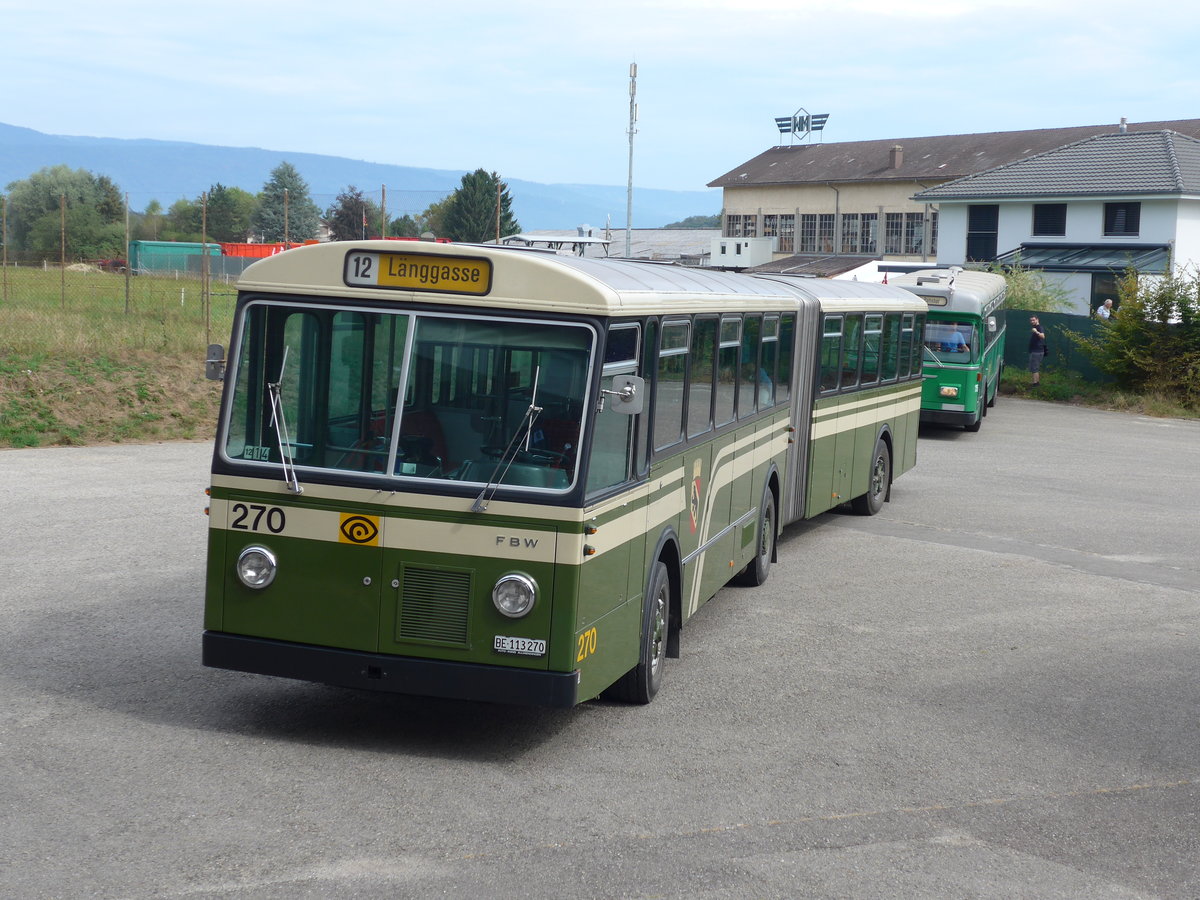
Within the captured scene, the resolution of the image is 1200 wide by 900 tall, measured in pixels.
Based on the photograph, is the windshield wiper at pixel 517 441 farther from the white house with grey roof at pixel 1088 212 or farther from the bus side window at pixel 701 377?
the white house with grey roof at pixel 1088 212

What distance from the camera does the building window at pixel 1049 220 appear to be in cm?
5669

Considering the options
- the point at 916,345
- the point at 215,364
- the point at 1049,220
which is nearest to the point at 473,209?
the point at 1049,220

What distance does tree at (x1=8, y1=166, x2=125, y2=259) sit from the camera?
5534 cm

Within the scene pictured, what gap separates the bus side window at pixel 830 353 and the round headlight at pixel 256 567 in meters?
7.80

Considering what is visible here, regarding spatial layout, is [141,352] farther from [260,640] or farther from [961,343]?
[260,640]

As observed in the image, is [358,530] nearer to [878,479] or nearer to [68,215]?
[878,479]

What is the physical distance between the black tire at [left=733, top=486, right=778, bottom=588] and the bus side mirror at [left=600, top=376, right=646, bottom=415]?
4703mm

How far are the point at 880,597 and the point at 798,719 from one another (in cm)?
381

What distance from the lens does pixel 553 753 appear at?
7.14m

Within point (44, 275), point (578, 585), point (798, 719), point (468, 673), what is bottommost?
point (798, 719)

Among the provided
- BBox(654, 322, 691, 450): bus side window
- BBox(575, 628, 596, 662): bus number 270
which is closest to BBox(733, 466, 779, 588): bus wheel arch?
BBox(654, 322, 691, 450): bus side window

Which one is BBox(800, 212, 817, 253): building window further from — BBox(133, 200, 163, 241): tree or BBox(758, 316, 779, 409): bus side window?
BBox(758, 316, 779, 409): bus side window

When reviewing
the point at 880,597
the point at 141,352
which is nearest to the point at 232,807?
the point at 880,597

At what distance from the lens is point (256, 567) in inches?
277
